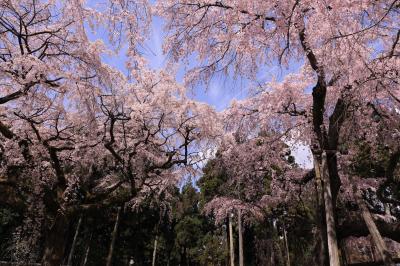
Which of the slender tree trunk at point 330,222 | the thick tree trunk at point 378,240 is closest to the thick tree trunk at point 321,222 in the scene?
the thick tree trunk at point 378,240

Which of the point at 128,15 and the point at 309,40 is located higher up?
the point at 309,40

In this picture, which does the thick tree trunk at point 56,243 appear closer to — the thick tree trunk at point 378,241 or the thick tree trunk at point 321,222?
the thick tree trunk at point 321,222

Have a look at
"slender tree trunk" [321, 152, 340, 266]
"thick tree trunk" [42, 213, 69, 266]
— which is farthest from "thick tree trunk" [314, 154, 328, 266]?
"thick tree trunk" [42, 213, 69, 266]

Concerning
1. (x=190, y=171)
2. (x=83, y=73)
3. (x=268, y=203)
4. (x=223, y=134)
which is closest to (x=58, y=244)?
(x=83, y=73)

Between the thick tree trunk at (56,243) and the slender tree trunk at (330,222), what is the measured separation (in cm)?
612

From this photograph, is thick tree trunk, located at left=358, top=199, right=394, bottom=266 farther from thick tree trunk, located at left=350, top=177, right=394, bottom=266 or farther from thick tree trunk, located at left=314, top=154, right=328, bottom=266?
thick tree trunk, located at left=314, top=154, right=328, bottom=266

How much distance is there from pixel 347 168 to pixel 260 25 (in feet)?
26.0

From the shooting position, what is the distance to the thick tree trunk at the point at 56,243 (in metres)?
8.23

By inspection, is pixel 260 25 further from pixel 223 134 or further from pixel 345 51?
pixel 223 134

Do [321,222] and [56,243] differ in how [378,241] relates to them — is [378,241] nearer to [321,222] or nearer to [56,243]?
[321,222]

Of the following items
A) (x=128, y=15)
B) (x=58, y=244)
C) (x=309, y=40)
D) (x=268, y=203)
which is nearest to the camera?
(x=128, y=15)

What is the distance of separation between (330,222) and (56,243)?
632cm

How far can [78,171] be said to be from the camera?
12.1 m

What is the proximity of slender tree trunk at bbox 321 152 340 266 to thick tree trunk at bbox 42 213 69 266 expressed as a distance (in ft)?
20.1
